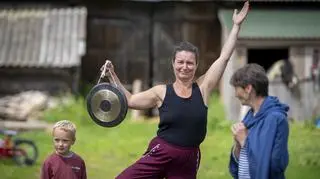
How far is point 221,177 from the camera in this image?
8.44 metres

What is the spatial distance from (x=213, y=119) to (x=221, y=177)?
17.9 ft

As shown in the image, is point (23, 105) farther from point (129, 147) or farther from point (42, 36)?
point (129, 147)

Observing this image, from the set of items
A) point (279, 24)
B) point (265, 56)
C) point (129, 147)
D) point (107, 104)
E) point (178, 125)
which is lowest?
point (129, 147)

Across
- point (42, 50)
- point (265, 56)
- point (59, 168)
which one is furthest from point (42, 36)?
point (59, 168)

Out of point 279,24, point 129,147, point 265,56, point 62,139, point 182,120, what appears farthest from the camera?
point 265,56

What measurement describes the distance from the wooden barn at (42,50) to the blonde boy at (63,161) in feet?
34.3

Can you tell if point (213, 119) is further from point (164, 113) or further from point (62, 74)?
point (164, 113)

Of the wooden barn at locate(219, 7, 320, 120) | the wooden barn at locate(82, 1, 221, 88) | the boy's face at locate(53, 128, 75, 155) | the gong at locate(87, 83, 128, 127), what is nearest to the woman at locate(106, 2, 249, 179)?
the gong at locate(87, 83, 128, 127)

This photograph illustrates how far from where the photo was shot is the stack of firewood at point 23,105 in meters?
14.0

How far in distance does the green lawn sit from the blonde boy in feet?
12.0

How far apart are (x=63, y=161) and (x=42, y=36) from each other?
11723mm

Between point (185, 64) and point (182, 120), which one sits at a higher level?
point (185, 64)

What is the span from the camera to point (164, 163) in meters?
4.92

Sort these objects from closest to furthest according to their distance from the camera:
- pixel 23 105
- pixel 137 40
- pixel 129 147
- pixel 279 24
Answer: pixel 129 147 < pixel 23 105 < pixel 279 24 < pixel 137 40
